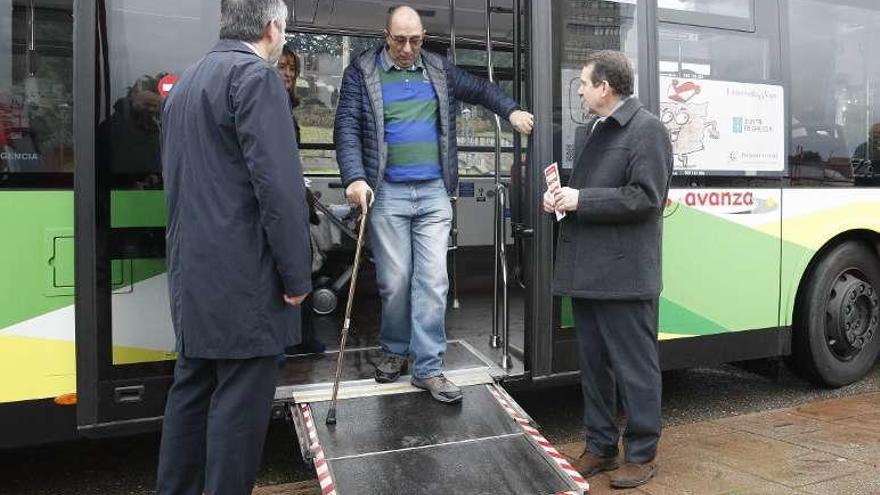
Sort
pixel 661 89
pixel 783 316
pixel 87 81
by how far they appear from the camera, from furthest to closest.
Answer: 1. pixel 783 316
2. pixel 661 89
3. pixel 87 81

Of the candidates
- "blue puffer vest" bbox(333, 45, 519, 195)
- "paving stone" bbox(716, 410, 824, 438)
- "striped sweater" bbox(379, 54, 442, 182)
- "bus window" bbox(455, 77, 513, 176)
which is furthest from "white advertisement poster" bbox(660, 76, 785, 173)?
"bus window" bbox(455, 77, 513, 176)

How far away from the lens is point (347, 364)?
4.27 metres

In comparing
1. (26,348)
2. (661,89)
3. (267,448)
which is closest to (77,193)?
(26,348)

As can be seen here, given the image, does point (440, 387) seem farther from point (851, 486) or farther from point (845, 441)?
point (845, 441)

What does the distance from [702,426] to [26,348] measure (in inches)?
136

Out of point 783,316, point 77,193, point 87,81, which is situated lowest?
point 783,316

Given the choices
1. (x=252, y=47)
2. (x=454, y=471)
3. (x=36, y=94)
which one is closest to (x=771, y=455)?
(x=454, y=471)

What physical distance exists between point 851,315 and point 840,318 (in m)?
0.14

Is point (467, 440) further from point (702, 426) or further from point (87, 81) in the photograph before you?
point (87, 81)

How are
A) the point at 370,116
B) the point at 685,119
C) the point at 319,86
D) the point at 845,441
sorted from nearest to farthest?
the point at 370,116
the point at 845,441
the point at 685,119
the point at 319,86

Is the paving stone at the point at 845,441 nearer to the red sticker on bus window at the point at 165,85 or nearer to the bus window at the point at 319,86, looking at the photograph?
the red sticker on bus window at the point at 165,85

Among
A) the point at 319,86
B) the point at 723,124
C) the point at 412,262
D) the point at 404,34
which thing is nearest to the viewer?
the point at 404,34

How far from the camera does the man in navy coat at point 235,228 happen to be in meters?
2.47

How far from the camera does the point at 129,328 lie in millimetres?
3230
